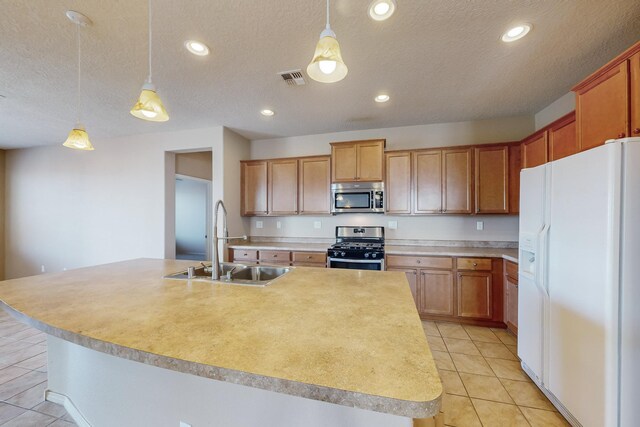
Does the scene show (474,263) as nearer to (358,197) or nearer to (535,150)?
(535,150)

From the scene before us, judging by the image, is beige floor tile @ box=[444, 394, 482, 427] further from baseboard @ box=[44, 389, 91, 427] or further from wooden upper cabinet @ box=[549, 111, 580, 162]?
baseboard @ box=[44, 389, 91, 427]

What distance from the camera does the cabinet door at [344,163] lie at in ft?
11.9

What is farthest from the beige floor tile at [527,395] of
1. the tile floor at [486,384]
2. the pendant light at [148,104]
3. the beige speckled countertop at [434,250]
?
the pendant light at [148,104]

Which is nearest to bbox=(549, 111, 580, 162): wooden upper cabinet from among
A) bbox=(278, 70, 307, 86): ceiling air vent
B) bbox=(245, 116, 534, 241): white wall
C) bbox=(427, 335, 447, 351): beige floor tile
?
bbox=(245, 116, 534, 241): white wall

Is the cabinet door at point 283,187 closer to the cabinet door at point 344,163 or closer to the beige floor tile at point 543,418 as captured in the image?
the cabinet door at point 344,163

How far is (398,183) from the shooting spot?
354 cm

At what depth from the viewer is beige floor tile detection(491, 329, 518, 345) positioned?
2.69m

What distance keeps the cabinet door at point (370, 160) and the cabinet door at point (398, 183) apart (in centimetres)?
12

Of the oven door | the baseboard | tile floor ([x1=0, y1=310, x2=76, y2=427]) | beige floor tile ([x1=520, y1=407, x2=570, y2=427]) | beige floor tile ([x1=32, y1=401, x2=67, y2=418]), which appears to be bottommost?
tile floor ([x1=0, y1=310, x2=76, y2=427])

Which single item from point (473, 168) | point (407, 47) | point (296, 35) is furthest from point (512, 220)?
point (296, 35)

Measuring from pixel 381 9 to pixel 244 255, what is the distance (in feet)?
10.8

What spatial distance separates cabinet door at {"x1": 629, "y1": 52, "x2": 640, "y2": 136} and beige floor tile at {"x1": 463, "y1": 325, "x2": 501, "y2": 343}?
86.6 inches

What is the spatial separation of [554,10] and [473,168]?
1873mm

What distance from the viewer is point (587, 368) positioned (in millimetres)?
1443
